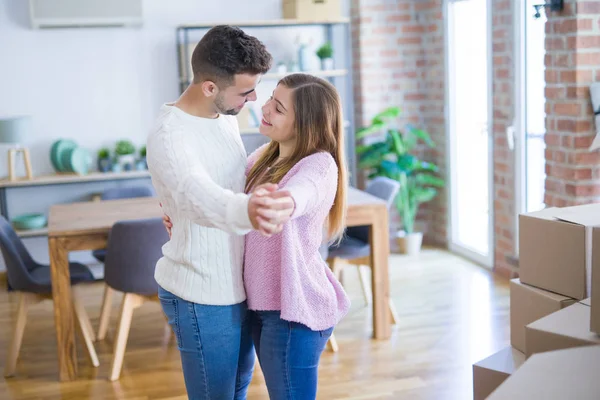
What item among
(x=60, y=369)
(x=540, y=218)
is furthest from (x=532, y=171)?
(x=60, y=369)

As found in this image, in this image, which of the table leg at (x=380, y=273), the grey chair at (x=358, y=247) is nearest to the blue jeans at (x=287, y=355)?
the table leg at (x=380, y=273)

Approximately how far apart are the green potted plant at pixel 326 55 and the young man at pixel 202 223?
388 cm

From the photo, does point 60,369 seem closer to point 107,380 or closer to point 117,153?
point 107,380

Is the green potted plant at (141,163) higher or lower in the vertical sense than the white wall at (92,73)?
lower

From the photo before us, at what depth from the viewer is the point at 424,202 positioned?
6.22 metres

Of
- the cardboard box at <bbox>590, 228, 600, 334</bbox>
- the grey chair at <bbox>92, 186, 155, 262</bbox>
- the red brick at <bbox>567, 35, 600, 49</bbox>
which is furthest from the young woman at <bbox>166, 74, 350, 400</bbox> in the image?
the grey chair at <bbox>92, 186, 155, 262</bbox>

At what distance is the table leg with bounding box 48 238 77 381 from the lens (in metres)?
3.63

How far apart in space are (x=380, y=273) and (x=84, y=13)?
2962mm

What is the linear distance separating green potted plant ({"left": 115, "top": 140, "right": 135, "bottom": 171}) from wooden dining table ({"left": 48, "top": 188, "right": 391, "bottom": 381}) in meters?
1.09

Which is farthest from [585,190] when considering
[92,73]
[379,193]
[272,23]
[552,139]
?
[92,73]

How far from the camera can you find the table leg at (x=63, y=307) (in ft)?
11.9

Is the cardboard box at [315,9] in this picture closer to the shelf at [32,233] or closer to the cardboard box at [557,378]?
the shelf at [32,233]

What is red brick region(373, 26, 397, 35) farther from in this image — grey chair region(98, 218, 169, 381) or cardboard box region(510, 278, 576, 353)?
cardboard box region(510, 278, 576, 353)

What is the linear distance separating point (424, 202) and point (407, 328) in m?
2.14
